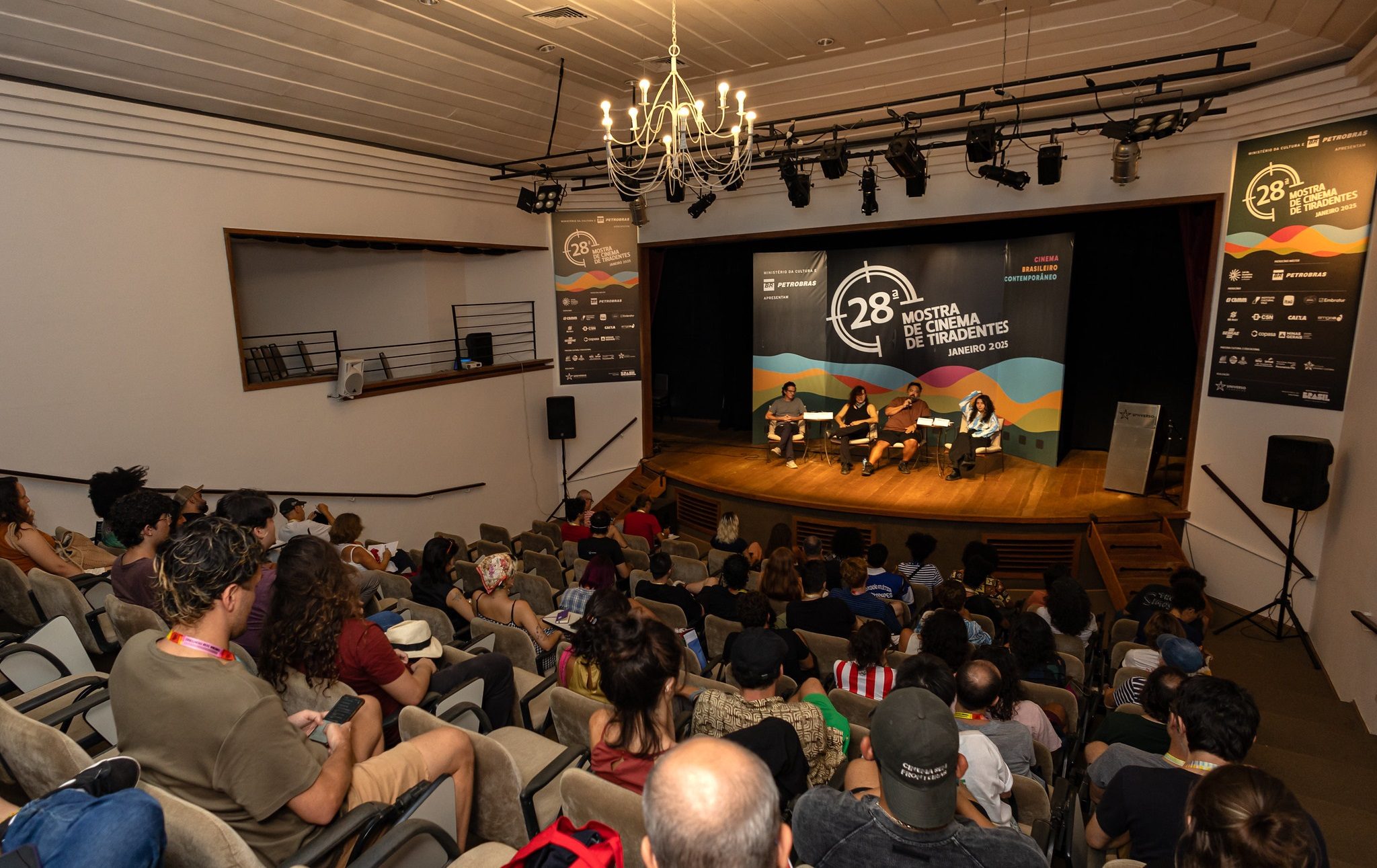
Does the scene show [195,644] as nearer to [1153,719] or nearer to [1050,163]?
[1153,719]

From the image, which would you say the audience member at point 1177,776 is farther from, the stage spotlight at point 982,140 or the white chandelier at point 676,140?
the stage spotlight at point 982,140

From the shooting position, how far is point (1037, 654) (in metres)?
3.73

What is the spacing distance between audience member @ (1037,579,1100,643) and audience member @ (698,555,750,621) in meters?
1.85

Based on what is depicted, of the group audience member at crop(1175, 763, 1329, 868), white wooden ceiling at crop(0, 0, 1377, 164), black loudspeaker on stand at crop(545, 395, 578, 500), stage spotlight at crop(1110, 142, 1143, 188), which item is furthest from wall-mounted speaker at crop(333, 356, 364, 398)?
audience member at crop(1175, 763, 1329, 868)

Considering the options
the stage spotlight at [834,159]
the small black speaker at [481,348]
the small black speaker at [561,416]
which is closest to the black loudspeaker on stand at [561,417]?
the small black speaker at [561,416]

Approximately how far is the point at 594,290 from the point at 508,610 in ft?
22.6

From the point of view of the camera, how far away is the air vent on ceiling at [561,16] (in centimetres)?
577

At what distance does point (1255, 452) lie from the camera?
6.57 m

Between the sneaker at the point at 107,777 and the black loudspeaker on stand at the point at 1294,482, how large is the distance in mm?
7093

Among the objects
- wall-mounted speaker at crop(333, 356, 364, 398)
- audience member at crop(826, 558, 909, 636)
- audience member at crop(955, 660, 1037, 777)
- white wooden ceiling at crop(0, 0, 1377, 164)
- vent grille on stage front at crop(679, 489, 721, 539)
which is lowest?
vent grille on stage front at crop(679, 489, 721, 539)

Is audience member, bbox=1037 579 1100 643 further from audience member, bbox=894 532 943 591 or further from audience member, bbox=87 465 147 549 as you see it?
audience member, bbox=87 465 147 549

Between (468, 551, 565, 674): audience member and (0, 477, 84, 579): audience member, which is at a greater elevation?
(0, 477, 84, 579): audience member

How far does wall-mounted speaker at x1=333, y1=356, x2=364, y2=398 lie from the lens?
7.55 metres

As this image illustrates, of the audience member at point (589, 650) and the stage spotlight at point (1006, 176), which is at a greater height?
the stage spotlight at point (1006, 176)
